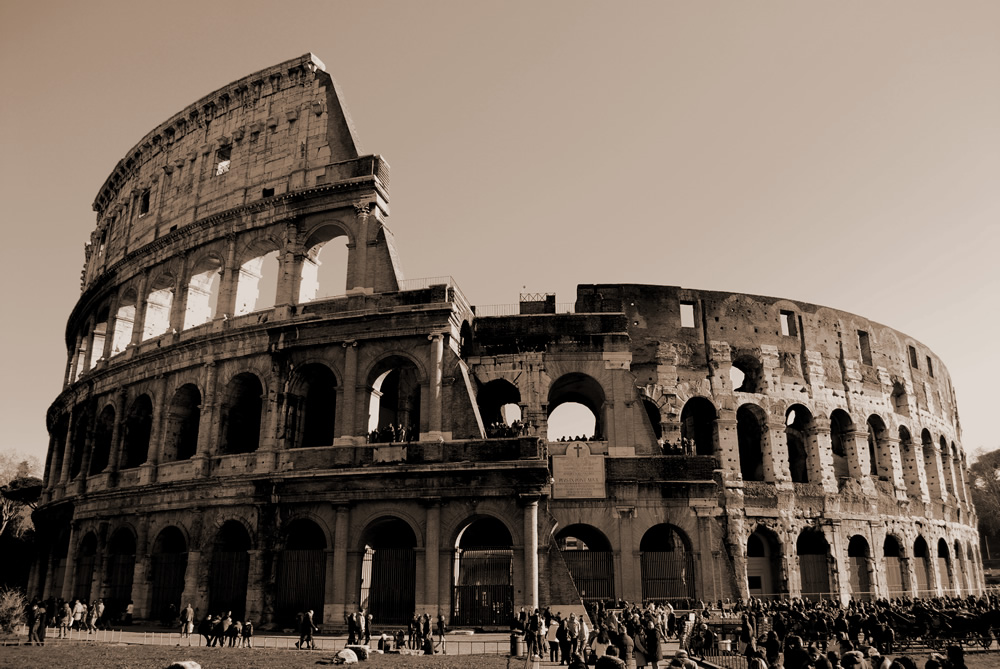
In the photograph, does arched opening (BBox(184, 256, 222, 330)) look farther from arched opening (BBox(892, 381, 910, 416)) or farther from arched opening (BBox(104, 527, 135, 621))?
arched opening (BBox(892, 381, 910, 416))

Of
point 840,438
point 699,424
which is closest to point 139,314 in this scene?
point 699,424

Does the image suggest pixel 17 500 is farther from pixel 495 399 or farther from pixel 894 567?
pixel 894 567

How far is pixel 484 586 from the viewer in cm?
2009

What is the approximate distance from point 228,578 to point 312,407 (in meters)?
5.33

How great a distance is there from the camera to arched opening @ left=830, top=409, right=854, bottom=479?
2847 cm

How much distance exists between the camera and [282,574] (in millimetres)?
20734

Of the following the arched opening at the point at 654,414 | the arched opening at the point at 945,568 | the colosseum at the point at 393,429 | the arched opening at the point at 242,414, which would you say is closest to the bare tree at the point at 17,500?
the colosseum at the point at 393,429

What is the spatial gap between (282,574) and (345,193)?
11.1 m

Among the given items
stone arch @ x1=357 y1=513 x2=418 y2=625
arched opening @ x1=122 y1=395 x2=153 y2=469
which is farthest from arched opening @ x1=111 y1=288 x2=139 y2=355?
stone arch @ x1=357 y1=513 x2=418 y2=625

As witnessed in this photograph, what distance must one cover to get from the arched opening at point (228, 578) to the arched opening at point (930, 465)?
2675 centimetres

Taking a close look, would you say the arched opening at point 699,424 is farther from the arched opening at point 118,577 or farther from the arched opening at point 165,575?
the arched opening at point 118,577

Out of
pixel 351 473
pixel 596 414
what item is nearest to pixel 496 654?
pixel 351 473

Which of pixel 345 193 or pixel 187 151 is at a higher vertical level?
pixel 187 151

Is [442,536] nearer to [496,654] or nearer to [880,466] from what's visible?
[496,654]
